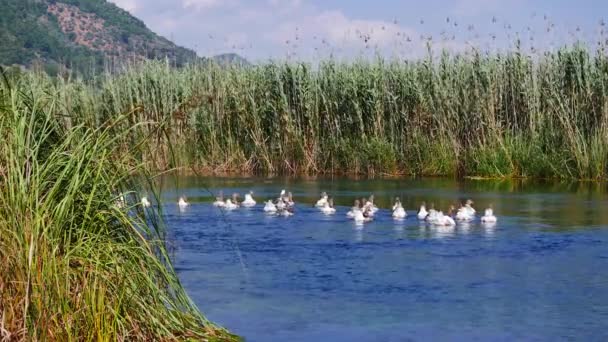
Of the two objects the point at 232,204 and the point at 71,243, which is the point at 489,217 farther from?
the point at 71,243

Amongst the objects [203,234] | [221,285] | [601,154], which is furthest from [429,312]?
[601,154]

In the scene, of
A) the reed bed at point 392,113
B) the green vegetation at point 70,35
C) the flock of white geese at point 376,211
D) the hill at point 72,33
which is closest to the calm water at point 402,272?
the flock of white geese at point 376,211

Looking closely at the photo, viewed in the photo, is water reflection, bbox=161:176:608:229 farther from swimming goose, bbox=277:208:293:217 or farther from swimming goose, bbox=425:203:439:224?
swimming goose, bbox=277:208:293:217

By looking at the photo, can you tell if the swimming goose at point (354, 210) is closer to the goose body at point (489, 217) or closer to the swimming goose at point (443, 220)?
the swimming goose at point (443, 220)

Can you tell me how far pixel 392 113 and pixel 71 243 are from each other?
18.7 m

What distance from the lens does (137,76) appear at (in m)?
28.8

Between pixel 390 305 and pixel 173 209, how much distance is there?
947 cm

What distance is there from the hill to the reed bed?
159ft

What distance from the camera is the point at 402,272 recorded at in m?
12.9

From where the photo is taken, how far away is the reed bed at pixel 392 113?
78.6 ft

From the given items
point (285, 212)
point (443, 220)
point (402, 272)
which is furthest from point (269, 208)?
point (402, 272)

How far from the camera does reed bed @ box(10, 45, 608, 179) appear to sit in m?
24.0

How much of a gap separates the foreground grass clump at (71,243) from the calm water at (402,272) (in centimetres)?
187

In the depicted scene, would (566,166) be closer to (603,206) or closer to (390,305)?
(603,206)
